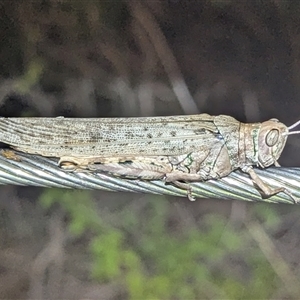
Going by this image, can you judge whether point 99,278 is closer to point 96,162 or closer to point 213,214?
point 213,214

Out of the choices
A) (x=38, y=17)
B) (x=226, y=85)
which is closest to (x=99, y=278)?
(x=226, y=85)

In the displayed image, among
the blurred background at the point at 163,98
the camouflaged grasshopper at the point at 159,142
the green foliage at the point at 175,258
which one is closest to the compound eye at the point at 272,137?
the camouflaged grasshopper at the point at 159,142

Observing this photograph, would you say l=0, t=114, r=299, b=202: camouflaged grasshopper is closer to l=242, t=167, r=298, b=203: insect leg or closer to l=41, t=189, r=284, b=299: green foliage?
l=242, t=167, r=298, b=203: insect leg

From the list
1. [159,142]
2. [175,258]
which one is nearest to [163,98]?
[175,258]

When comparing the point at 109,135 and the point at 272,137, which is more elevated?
the point at 109,135

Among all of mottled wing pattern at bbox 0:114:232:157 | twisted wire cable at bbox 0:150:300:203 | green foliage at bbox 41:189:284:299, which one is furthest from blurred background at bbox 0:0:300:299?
twisted wire cable at bbox 0:150:300:203

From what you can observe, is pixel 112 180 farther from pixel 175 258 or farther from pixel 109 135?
pixel 175 258
